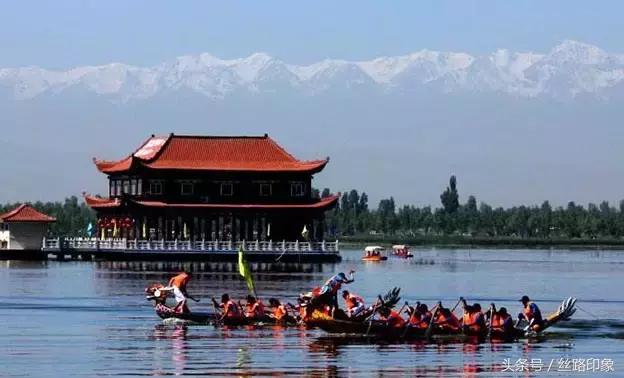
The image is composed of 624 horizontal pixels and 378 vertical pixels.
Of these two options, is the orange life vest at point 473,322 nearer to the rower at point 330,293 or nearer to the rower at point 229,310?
the rower at point 330,293

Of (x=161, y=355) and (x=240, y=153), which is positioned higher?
(x=240, y=153)

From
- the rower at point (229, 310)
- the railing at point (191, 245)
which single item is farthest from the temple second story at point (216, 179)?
the rower at point (229, 310)

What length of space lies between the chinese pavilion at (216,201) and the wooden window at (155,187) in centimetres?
8

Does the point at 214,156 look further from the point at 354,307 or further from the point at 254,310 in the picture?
the point at 354,307

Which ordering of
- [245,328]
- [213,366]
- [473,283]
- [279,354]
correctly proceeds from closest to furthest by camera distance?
[213,366]
[279,354]
[245,328]
[473,283]

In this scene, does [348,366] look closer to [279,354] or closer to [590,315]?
[279,354]

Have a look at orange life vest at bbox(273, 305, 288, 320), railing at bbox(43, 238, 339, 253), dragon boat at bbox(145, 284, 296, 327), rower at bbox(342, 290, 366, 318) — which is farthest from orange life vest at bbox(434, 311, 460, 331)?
railing at bbox(43, 238, 339, 253)

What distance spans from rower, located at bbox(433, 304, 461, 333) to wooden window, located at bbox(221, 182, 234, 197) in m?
74.2

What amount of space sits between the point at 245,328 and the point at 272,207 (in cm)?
6920

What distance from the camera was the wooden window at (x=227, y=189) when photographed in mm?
122562

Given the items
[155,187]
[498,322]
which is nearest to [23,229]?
[155,187]

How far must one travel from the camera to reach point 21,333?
49.4 meters

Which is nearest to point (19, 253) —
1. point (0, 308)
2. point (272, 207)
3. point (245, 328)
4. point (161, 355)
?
point (272, 207)

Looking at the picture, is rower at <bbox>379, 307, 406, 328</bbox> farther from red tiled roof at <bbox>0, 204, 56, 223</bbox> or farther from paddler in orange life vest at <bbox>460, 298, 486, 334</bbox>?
red tiled roof at <bbox>0, 204, 56, 223</bbox>
